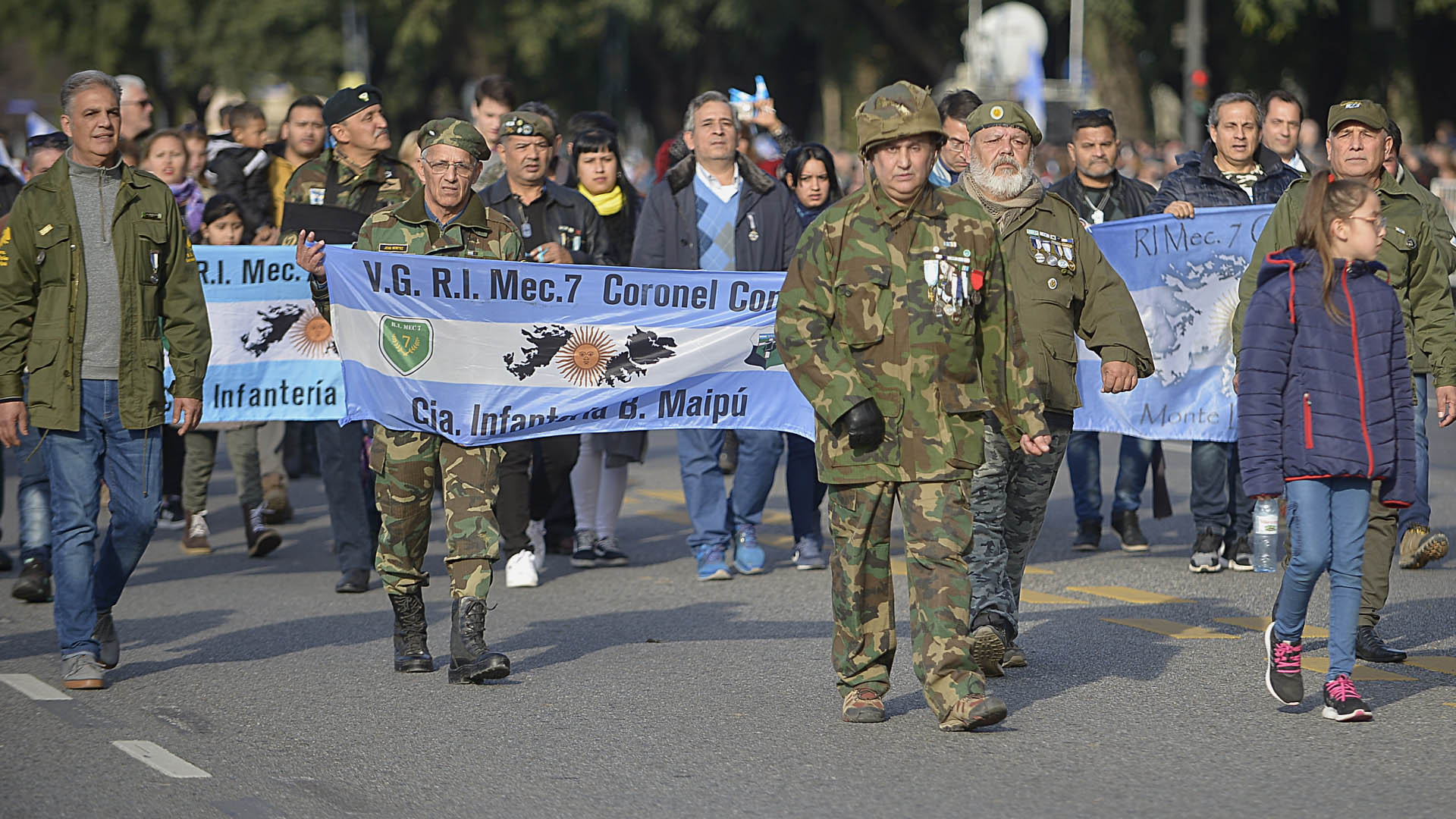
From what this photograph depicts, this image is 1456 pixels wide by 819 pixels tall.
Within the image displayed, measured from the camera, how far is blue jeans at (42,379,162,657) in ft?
24.0

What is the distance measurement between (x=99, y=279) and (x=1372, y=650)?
4.83 meters

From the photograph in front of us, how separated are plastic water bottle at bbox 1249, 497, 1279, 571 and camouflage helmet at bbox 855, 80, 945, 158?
5.32 feet

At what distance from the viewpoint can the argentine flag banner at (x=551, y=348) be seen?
7.88 metres

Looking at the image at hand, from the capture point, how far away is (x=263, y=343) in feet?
33.8

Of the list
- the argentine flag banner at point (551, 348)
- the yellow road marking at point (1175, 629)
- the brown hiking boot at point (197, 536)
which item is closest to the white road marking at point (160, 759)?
the argentine flag banner at point (551, 348)

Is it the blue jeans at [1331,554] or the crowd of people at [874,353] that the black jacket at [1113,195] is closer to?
the crowd of people at [874,353]

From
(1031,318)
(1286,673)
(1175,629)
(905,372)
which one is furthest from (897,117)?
(1175,629)

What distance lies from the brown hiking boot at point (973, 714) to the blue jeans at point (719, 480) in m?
3.44

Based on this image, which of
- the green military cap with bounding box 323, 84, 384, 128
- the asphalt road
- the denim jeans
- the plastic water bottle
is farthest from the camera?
the denim jeans

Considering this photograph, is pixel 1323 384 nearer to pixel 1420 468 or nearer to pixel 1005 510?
pixel 1005 510

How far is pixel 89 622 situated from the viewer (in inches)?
289

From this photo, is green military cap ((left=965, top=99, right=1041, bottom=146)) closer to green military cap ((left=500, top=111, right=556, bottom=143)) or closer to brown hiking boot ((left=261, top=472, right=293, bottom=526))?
green military cap ((left=500, top=111, right=556, bottom=143))

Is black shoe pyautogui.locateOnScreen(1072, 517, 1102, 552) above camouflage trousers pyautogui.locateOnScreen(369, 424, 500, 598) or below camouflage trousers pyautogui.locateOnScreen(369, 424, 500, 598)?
below

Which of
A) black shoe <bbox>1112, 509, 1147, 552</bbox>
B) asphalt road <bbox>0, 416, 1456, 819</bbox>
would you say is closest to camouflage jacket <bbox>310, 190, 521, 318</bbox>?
asphalt road <bbox>0, 416, 1456, 819</bbox>
